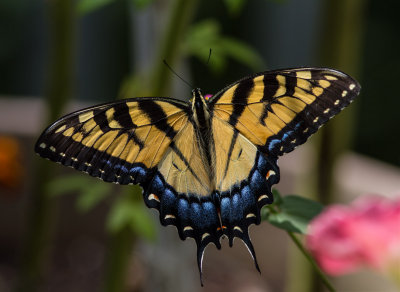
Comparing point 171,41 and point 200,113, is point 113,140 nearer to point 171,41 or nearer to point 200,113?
point 200,113

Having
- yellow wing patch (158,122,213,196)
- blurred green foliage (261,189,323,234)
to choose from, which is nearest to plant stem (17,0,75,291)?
yellow wing patch (158,122,213,196)

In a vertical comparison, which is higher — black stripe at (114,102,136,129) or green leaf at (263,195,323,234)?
green leaf at (263,195,323,234)

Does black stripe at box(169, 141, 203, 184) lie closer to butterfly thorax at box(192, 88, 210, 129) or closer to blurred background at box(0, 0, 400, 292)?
butterfly thorax at box(192, 88, 210, 129)

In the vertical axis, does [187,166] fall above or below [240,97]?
below

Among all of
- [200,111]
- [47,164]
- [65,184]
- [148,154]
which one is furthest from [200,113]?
[47,164]

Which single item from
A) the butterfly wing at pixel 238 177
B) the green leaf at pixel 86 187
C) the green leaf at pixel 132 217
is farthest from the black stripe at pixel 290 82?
the green leaf at pixel 86 187

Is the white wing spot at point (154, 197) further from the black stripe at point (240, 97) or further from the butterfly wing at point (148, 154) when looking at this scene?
the black stripe at point (240, 97)
